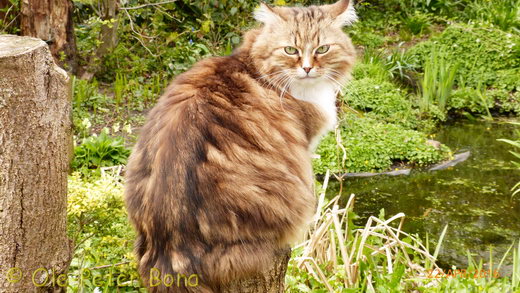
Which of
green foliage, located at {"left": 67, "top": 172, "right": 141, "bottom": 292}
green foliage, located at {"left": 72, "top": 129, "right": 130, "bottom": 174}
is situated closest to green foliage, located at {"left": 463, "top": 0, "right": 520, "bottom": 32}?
green foliage, located at {"left": 72, "top": 129, "right": 130, "bottom": 174}

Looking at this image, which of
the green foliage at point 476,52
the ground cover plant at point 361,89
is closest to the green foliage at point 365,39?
the ground cover plant at point 361,89

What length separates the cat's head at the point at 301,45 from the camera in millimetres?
2963

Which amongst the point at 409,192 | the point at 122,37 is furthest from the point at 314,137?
the point at 122,37

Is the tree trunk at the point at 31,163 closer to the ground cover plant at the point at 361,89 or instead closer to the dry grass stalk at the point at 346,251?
the ground cover plant at the point at 361,89

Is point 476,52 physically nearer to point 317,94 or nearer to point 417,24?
point 417,24

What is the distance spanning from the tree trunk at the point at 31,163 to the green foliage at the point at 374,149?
355cm

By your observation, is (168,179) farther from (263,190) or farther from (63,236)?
(63,236)

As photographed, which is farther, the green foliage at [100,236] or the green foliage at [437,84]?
the green foliage at [437,84]

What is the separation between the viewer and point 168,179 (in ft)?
7.38

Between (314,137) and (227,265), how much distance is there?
1.01 meters

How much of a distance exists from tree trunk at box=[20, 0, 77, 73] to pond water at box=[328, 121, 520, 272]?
296 centimetres

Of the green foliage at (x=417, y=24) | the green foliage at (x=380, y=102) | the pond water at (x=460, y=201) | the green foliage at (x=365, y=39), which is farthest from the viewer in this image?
the green foliage at (x=417, y=24)

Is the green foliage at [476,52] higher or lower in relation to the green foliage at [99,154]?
higher

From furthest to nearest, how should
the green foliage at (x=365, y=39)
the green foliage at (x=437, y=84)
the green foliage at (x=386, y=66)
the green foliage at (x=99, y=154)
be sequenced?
the green foliage at (x=365, y=39) < the green foliage at (x=386, y=66) < the green foliage at (x=437, y=84) < the green foliage at (x=99, y=154)
